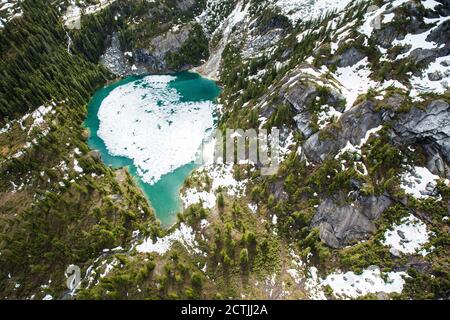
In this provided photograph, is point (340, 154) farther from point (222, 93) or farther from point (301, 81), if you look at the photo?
point (222, 93)

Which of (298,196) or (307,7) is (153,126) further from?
(307,7)

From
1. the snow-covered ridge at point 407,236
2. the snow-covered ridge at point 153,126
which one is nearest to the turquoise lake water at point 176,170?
the snow-covered ridge at point 153,126

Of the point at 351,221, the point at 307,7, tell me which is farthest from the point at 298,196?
the point at 307,7

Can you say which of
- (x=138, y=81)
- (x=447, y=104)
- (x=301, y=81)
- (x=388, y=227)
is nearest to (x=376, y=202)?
(x=388, y=227)

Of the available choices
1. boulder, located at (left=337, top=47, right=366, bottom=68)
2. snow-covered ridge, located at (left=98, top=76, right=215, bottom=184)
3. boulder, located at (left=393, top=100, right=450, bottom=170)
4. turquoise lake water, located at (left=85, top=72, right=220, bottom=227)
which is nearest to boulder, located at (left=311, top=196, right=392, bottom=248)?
boulder, located at (left=393, top=100, right=450, bottom=170)

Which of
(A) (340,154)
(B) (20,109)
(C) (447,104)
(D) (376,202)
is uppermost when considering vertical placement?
(B) (20,109)

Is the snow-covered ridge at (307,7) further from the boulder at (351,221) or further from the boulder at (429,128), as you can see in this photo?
the boulder at (351,221)

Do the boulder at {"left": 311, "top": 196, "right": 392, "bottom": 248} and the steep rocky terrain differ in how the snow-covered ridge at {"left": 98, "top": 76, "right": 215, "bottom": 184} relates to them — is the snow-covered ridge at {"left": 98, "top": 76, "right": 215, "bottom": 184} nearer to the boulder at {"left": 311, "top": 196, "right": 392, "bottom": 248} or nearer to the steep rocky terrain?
the steep rocky terrain
